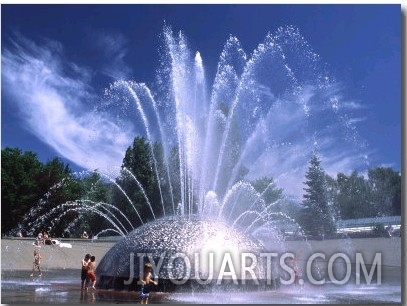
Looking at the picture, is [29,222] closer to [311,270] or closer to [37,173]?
[37,173]

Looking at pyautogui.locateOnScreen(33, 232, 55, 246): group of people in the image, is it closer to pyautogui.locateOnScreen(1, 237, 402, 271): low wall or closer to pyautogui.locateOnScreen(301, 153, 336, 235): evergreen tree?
pyautogui.locateOnScreen(1, 237, 402, 271): low wall

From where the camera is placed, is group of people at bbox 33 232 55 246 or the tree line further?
the tree line

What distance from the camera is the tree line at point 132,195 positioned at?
3212cm

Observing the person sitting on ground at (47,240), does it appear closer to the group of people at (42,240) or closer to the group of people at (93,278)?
the group of people at (42,240)

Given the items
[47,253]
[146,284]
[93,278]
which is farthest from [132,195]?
[146,284]

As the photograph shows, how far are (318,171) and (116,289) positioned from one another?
940 inches

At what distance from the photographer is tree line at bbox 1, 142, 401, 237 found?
3212 centimetres

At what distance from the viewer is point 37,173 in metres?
38.0

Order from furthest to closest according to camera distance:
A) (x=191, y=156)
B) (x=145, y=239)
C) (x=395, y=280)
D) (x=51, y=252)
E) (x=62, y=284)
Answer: (x=51, y=252), (x=191, y=156), (x=395, y=280), (x=62, y=284), (x=145, y=239)

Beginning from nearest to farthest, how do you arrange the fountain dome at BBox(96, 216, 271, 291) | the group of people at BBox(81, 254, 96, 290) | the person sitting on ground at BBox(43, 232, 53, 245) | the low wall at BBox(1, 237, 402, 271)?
the fountain dome at BBox(96, 216, 271, 291) < the group of people at BBox(81, 254, 96, 290) < the low wall at BBox(1, 237, 402, 271) < the person sitting on ground at BBox(43, 232, 53, 245)

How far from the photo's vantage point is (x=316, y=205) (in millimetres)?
38500

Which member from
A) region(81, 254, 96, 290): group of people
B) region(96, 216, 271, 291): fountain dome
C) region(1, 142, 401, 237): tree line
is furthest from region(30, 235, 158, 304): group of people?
region(1, 142, 401, 237): tree line

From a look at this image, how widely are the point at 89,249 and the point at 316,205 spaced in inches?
766

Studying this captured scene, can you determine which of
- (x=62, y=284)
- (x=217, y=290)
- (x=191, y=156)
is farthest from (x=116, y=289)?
(x=191, y=156)
